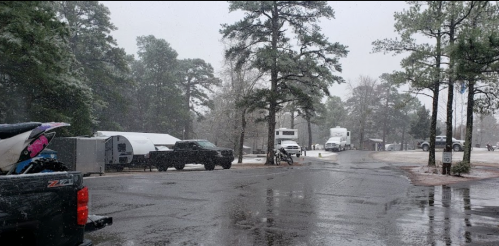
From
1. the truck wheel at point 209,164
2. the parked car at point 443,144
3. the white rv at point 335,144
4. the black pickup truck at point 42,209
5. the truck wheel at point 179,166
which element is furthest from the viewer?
the white rv at point 335,144

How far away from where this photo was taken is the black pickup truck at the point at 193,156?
901 inches

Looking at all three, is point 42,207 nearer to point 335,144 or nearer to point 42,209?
point 42,209

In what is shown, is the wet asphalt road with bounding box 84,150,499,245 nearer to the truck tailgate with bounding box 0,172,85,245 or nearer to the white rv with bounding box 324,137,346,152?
the truck tailgate with bounding box 0,172,85,245

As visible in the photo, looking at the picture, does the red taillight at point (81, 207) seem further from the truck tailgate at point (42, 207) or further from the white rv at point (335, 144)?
the white rv at point (335, 144)

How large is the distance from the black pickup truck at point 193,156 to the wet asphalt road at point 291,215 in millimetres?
9232

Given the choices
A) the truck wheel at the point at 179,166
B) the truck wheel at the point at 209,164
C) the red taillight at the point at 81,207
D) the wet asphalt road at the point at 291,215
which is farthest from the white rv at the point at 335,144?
the red taillight at the point at 81,207

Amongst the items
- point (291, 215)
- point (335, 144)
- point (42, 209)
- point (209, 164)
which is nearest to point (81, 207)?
point (42, 209)

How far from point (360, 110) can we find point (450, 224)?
246 feet

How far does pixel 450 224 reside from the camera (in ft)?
25.2

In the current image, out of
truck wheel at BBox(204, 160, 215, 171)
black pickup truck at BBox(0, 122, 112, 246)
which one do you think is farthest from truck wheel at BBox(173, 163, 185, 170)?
black pickup truck at BBox(0, 122, 112, 246)

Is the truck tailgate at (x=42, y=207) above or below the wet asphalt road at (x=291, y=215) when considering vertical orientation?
above

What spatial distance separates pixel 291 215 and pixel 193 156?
15285mm

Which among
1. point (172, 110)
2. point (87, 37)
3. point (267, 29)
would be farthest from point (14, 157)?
point (172, 110)

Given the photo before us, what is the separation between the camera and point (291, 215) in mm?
8406
